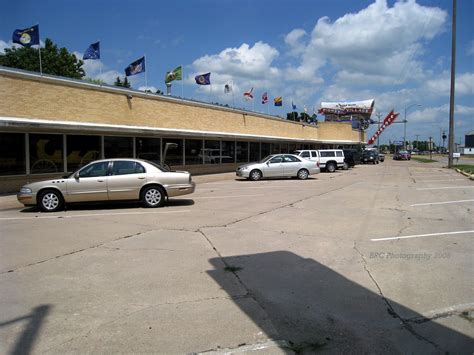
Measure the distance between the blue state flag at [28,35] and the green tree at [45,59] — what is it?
3366 cm

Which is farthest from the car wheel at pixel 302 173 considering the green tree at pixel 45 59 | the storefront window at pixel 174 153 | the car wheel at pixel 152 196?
the green tree at pixel 45 59

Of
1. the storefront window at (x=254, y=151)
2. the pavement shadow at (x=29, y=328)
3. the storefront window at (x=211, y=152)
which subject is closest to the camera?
the pavement shadow at (x=29, y=328)

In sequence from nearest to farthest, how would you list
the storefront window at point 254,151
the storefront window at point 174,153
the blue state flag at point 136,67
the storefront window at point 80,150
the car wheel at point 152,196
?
the car wheel at point 152,196 < the storefront window at point 80,150 < the blue state flag at point 136,67 < the storefront window at point 174,153 < the storefront window at point 254,151

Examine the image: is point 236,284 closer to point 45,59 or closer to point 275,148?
point 275,148

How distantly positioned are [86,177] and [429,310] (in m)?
10.1

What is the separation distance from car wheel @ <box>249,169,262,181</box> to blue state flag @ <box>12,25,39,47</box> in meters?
12.2

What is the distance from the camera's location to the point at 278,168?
80.3 feet

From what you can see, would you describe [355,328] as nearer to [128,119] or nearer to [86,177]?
[86,177]

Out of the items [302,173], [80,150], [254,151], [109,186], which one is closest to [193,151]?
[302,173]

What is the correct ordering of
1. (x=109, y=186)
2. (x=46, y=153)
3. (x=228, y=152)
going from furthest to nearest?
(x=228, y=152)
(x=46, y=153)
(x=109, y=186)

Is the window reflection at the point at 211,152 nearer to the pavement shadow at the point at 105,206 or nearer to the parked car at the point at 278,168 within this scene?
the parked car at the point at 278,168

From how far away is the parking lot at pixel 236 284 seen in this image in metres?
4.02

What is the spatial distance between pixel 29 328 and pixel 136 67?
21106 mm

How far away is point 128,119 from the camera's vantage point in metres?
21.2
